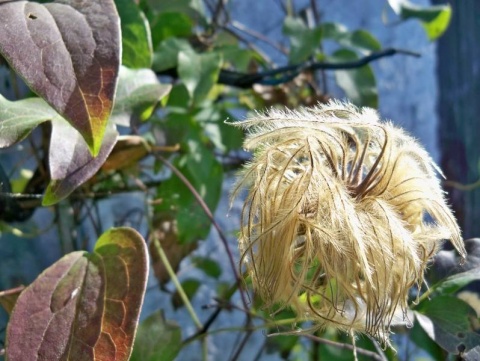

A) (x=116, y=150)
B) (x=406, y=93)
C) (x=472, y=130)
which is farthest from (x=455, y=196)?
(x=116, y=150)

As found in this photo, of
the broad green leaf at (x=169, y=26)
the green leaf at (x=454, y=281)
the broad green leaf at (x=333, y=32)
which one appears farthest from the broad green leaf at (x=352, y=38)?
the green leaf at (x=454, y=281)

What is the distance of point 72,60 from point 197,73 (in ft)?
1.22

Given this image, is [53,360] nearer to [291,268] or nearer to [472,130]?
[291,268]

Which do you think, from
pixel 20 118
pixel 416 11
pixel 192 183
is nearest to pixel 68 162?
pixel 20 118

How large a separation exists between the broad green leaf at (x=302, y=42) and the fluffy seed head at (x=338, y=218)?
0.44m

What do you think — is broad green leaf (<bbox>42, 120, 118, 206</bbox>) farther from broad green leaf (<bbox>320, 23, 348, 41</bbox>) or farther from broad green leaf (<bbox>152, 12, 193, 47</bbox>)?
broad green leaf (<bbox>320, 23, 348, 41</bbox>)

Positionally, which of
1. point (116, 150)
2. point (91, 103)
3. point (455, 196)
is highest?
point (91, 103)

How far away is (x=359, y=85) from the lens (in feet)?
3.11

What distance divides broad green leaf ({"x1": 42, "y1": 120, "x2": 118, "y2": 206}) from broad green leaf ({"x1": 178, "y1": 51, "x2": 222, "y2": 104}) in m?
0.25

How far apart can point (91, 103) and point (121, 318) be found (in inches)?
5.9

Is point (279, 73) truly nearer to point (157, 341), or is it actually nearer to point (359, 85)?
point (359, 85)

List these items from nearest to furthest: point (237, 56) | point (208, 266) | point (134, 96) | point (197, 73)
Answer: point (134, 96) < point (197, 73) < point (237, 56) < point (208, 266)

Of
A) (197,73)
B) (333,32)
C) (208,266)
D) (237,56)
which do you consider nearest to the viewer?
(197,73)

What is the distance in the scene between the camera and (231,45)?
917mm
